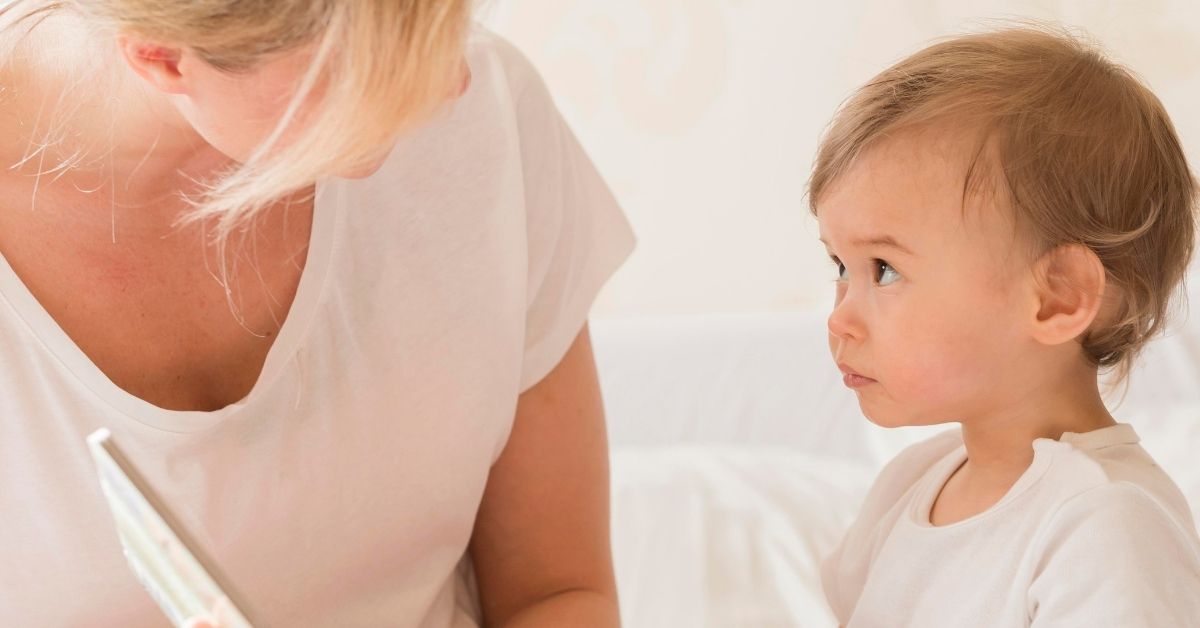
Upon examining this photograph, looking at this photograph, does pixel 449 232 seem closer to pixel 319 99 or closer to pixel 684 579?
pixel 319 99

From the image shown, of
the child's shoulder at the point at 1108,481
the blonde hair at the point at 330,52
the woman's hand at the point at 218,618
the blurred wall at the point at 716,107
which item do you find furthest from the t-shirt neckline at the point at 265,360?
the blurred wall at the point at 716,107

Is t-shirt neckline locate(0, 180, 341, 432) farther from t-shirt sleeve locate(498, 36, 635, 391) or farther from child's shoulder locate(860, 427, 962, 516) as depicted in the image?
child's shoulder locate(860, 427, 962, 516)

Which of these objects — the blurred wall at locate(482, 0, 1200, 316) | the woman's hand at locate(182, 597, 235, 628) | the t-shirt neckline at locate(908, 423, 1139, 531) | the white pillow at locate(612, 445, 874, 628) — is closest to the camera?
the woman's hand at locate(182, 597, 235, 628)

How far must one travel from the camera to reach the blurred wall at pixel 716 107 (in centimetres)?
162

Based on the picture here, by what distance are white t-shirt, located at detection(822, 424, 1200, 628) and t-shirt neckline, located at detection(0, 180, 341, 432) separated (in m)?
0.46

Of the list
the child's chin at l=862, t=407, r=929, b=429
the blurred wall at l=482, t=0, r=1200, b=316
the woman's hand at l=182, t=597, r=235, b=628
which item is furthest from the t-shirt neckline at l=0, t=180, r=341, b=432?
the blurred wall at l=482, t=0, r=1200, b=316

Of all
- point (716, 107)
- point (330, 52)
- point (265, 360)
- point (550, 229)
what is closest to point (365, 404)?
point (265, 360)

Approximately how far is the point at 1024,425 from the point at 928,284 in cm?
12

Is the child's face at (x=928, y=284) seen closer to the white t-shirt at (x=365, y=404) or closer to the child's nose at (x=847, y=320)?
the child's nose at (x=847, y=320)

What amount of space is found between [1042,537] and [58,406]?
62 centimetres

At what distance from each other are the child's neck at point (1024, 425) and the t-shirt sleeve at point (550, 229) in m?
0.33

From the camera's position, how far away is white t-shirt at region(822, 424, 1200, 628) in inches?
29.2

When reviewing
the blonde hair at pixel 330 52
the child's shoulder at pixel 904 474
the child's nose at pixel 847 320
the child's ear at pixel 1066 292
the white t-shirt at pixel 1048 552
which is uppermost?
the blonde hair at pixel 330 52

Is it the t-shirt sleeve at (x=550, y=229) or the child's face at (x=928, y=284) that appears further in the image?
the t-shirt sleeve at (x=550, y=229)
